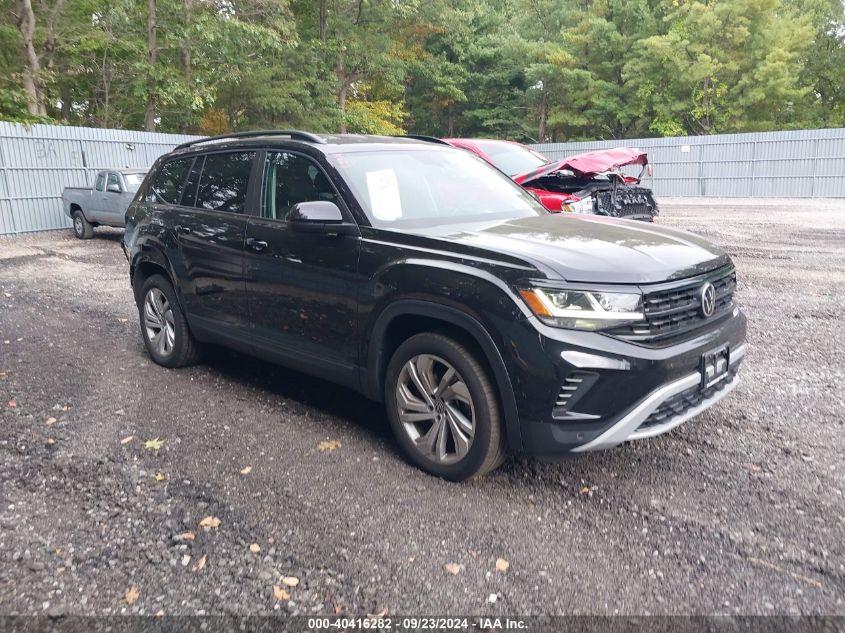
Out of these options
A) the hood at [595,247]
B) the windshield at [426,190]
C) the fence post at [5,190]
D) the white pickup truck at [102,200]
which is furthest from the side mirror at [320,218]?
the fence post at [5,190]

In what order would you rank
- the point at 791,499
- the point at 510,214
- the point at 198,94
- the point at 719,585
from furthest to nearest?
the point at 198,94
the point at 510,214
the point at 791,499
the point at 719,585

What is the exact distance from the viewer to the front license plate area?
358cm

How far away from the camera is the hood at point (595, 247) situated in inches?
132

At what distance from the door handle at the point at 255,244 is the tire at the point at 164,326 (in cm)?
122

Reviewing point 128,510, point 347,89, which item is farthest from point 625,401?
point 347,89

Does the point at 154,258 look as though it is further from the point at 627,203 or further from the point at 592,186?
the point at 627,203

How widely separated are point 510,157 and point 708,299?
8002 mm

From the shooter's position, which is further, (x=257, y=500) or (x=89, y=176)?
(x=89, y=176)

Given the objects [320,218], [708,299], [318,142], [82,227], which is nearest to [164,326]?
[318,142]

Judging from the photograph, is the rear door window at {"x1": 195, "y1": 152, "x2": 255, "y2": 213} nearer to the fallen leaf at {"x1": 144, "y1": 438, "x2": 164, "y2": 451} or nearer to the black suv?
the black suv

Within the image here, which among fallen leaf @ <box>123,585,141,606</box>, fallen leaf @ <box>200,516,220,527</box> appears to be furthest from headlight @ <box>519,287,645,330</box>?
fallen leaf @ <box>123,585,141,606</box>

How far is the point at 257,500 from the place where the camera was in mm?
3658

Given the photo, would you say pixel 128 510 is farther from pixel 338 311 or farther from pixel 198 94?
pixel 198 94

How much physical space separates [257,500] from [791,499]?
2.66m
